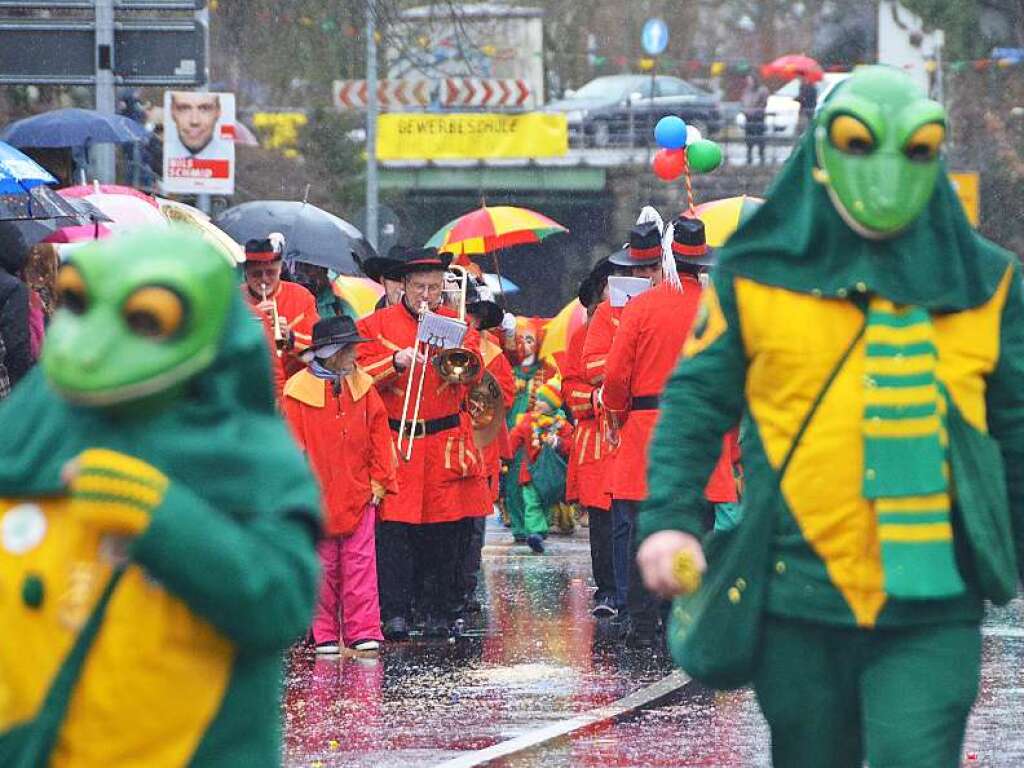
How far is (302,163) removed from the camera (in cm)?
4241

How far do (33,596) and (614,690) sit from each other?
21.9 feet

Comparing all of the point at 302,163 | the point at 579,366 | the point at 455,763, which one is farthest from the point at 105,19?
the point at 302,163

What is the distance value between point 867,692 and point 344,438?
6.81m

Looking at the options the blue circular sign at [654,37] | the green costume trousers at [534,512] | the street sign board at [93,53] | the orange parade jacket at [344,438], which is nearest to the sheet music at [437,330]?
the orange parade jacket at [344,438]

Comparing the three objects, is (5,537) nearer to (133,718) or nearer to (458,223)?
(133,718)

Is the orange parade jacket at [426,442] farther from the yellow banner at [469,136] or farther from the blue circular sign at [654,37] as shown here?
the blue circular sign at [654,37]

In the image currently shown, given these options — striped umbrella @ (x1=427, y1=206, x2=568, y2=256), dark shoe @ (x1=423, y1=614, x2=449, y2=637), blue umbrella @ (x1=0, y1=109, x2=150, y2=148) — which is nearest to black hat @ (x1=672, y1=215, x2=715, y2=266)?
dark shoe @ (x1=423, y1=614, x2=449, y2=637)

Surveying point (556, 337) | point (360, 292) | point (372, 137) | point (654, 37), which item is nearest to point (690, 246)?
point (360, 292)

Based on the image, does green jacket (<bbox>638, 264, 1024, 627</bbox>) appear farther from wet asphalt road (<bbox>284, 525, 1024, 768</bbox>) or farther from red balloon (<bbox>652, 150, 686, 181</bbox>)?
red balloon (<bbox>652, 150, 686, 181</bbox>)

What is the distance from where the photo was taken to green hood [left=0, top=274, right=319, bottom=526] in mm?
3658

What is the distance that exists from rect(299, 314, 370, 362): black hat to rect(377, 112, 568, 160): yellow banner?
104 feet

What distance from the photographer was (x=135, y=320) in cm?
360

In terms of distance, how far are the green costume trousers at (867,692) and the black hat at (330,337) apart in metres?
6.66

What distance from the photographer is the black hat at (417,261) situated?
12.6 meters
